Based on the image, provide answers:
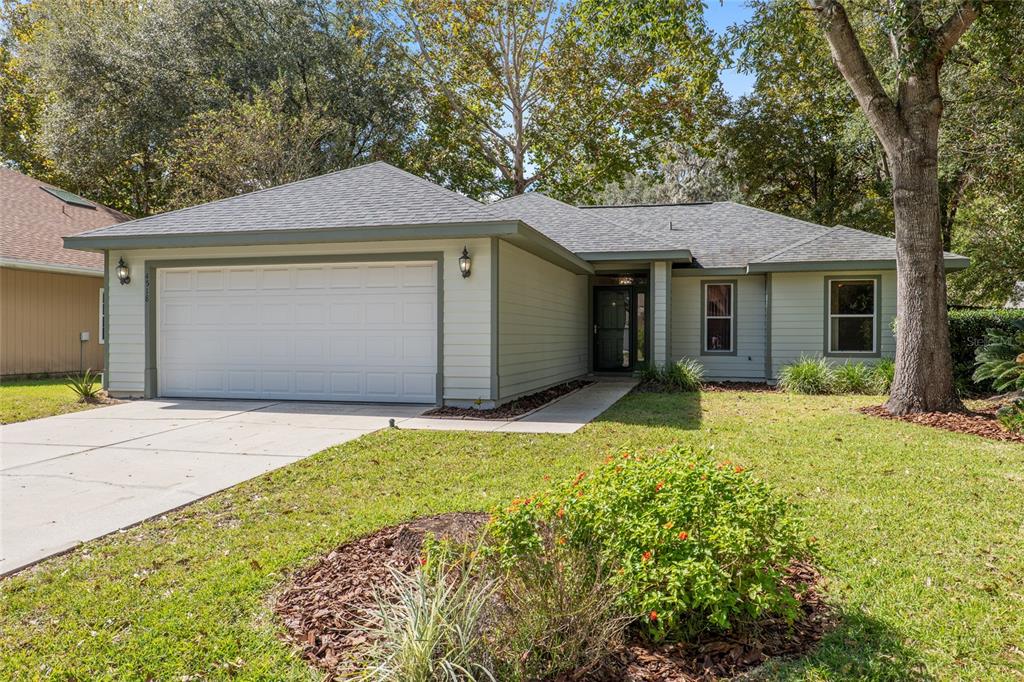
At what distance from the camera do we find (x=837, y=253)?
12.2 metres

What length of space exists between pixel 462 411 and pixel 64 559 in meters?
5.47

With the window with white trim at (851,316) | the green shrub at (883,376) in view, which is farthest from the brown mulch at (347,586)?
the window with white trim at (851,316)

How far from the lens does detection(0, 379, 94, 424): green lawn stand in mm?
8227

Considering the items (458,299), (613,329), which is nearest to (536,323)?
(458,299)

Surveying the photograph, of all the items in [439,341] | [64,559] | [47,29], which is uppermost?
[47,29]

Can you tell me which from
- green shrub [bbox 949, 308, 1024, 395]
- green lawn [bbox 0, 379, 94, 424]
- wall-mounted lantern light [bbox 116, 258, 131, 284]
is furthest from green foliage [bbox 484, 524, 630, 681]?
green shrub [bbox 949, 308, 1024, 395]

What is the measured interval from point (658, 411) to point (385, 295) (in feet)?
13.6

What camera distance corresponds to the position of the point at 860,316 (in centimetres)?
1251

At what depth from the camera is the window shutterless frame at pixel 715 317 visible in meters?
13.6

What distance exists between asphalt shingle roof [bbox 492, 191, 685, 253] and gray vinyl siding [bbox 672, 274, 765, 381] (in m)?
1.44

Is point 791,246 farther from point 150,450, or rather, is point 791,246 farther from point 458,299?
point 150,450

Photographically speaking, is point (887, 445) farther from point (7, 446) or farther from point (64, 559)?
point (7, 446)

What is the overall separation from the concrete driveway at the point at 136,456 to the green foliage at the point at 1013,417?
6870 millimetres

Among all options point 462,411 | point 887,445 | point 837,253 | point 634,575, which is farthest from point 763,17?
point 634,575
